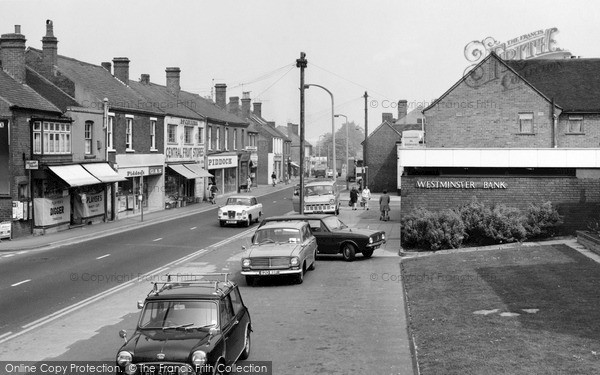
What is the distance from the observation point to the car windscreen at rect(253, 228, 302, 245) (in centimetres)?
2062

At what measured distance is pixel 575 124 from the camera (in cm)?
3934

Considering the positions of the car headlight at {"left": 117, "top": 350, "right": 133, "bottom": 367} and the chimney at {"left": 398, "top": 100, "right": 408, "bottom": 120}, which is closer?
the car headlight at {"left": 117, "top": 350, "right": 133, "bottom": 367}

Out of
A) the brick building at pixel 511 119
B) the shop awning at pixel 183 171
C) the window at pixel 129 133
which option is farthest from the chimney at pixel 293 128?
the brick building at pixel 511 119

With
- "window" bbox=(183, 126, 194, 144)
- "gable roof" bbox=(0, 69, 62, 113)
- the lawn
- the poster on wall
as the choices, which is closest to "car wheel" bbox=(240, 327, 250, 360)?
the lawn

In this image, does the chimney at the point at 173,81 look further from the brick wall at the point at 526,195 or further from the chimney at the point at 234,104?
the brick wall at the point at 526,195

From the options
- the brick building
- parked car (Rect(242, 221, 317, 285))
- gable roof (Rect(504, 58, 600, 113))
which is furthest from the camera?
gable roof (Rect(504, 58, 600, 113))

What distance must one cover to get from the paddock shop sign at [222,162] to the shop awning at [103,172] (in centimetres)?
1996

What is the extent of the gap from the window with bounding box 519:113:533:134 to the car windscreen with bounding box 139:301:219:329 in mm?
32642

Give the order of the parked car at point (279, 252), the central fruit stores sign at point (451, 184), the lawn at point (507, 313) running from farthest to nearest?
the central fruit stores sign at point (451, 184) → the parked car at point (279, 252) → the lawn at point (507, 313)

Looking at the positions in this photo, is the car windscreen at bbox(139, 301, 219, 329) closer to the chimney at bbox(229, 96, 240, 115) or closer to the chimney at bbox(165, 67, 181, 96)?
the chimney at bbox(165, 67, 181, 96)

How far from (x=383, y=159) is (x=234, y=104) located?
19.0 m

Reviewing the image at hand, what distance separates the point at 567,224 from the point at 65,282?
18.2m

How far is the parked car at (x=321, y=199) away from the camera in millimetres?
41281

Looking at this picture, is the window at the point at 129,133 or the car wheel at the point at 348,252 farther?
the window at the point at 129,133
